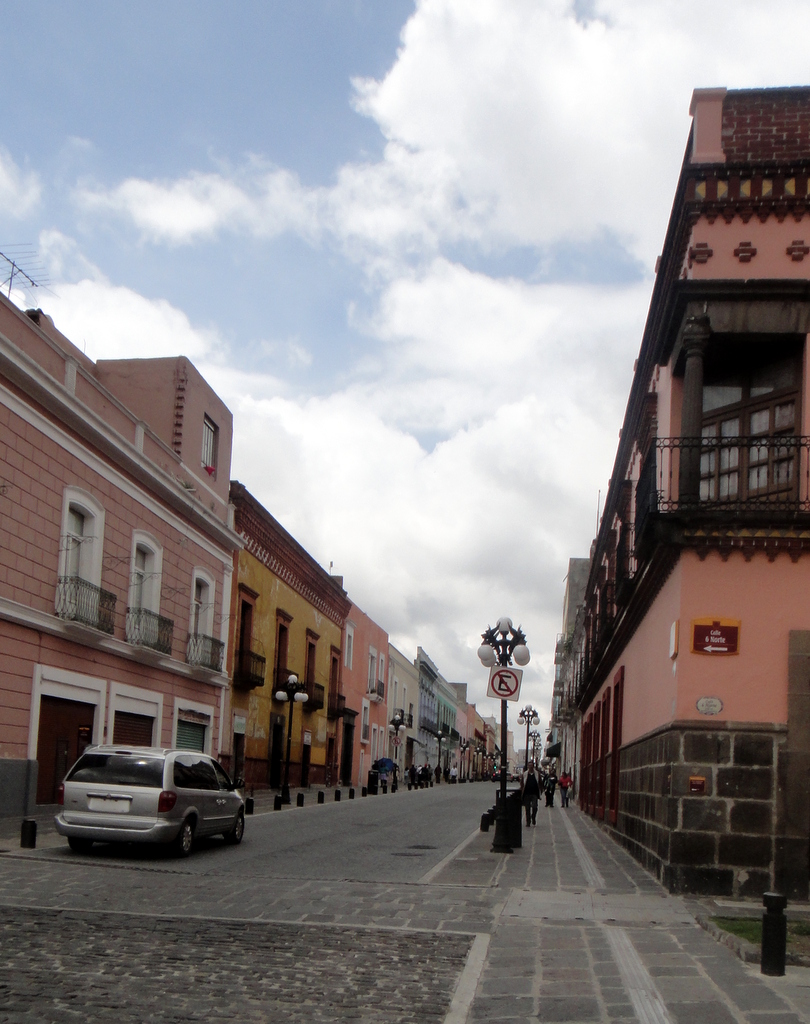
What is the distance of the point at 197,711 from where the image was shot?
2767cm

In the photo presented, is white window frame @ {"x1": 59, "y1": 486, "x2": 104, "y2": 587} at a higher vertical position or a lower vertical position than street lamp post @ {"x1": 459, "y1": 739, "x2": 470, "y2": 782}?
higher

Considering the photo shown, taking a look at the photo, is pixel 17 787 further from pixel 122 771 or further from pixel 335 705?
pixel 335 705

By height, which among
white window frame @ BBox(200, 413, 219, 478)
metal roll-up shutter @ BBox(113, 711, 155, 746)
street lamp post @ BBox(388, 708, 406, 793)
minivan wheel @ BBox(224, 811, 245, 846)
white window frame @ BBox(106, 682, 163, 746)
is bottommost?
street lamp post @ BBox(388, 708, 406, 793)

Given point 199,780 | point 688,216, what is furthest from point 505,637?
point 688,216

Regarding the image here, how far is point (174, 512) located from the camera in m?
25.8

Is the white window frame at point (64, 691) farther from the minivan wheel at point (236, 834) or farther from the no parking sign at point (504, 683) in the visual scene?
the no parking sign at point (504, 683)

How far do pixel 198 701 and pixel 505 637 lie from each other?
40.7 feet

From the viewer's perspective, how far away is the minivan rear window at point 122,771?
44.4 ft

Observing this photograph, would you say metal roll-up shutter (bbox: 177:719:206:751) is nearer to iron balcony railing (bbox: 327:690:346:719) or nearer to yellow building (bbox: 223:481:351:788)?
yellow building (bbox: 223:481:351:788)

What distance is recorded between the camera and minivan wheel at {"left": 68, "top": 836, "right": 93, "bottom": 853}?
13731 millimetres

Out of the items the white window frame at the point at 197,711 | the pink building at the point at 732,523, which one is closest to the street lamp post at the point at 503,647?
the pink building at the point at 732,523

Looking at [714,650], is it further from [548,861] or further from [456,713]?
[456,713]

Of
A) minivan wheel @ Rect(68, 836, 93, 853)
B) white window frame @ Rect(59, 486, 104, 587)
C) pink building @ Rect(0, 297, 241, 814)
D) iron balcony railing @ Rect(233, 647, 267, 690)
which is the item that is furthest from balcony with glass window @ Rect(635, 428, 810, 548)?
iron balcony railing @ Rect(233, 647, 267, 690)

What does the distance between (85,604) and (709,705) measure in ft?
41.6
